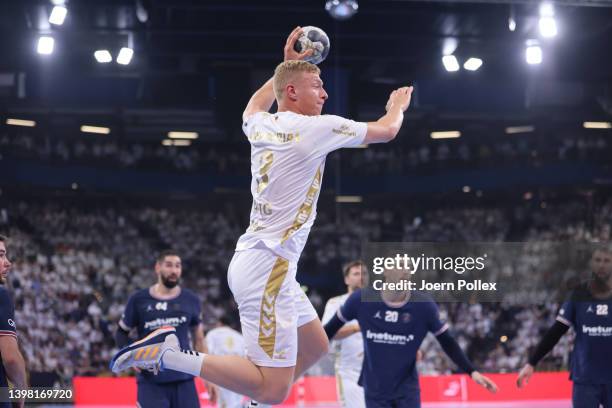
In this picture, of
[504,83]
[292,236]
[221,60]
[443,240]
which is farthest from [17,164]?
[292,236]

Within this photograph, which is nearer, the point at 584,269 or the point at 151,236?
the point at 584,269

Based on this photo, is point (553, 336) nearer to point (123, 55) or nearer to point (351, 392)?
point (351, 392)

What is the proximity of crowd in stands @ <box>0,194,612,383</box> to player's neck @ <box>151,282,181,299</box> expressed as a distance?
33.2 ft

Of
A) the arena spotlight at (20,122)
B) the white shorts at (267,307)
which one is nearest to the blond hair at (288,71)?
the white shorts at (267,307)

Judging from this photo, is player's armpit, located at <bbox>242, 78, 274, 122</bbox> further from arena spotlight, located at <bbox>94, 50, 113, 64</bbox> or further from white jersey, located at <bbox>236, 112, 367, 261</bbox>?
arena spotlight, located at <bbox>94, 50, 113, 64</bbox>

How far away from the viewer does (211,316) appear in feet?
71.6

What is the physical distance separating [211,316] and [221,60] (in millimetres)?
6739

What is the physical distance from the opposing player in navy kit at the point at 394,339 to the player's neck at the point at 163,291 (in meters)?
1.64

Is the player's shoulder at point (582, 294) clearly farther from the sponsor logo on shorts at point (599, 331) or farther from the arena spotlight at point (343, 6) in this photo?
the arena spotlight at point (343, 6)

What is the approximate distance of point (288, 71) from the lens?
5.02m

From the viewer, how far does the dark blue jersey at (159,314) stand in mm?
7715

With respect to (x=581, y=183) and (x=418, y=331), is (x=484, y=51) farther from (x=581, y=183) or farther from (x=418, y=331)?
(x=418, y=331)

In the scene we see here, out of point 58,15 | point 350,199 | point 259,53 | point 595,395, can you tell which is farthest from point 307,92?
point 350,199

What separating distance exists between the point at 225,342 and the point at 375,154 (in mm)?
12956
